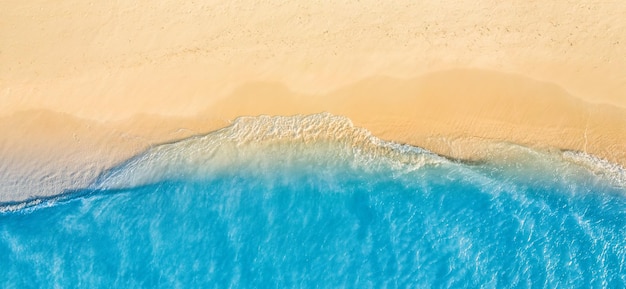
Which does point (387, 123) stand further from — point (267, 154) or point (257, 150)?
point (257, 150)

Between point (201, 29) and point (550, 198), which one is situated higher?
point (201, 29)

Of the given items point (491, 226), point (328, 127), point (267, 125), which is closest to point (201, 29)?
point (267, 125)

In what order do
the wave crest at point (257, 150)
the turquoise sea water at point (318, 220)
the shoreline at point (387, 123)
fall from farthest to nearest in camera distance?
the wave crest at point (257, 150) < the shoreline at point (387, 123) < the turquoise sea water at point (318, 220)

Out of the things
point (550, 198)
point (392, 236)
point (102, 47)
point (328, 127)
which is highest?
point (102, 47)

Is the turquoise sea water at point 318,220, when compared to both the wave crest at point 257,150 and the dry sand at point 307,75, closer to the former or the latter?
the wave crest at point 257,150

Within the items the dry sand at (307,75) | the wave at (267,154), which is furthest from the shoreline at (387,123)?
the wave at (267,154)

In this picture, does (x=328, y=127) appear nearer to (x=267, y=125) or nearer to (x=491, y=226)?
(x=267, y=125)

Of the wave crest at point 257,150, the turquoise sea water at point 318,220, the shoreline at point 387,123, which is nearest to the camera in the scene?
the turquoise sea water at point 318,220
